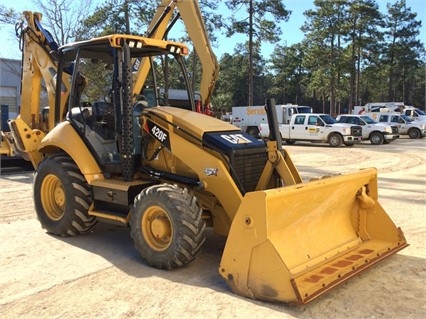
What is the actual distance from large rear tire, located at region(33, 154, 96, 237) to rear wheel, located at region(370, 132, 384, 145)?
21.5m

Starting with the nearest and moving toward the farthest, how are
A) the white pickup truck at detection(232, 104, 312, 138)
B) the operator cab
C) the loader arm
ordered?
the operator cab, the loader arm, the white pickup truck at detection(232, 104, 312, 138)

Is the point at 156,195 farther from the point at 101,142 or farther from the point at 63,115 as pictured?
the point at 63,115

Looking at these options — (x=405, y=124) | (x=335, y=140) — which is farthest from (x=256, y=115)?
(x=405, y=124)

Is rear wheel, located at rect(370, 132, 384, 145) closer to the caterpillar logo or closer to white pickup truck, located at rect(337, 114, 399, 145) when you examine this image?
white pickup truck, located at rect(337, 114, 399, 145)

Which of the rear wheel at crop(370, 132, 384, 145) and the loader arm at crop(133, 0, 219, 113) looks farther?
the rear wheel at crop(370, 132, 384, 145)

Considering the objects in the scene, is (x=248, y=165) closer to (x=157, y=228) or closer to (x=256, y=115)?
(x=157, y=228)

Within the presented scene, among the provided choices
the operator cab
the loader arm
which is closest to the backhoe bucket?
the operator cab

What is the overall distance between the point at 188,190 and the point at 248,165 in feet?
2.52

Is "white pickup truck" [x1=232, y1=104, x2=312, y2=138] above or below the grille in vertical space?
above

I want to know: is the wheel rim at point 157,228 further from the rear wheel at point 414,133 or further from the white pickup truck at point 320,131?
the rear wheel at point 414,133

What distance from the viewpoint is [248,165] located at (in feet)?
17.9

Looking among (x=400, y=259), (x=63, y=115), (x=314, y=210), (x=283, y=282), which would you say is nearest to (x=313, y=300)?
(x=283, y=282)

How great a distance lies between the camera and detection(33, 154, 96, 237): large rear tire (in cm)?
617

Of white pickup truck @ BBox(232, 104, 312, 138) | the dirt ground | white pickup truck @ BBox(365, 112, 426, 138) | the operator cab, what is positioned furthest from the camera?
white pickup truck @ BBox(365, 112, 426, 138)
